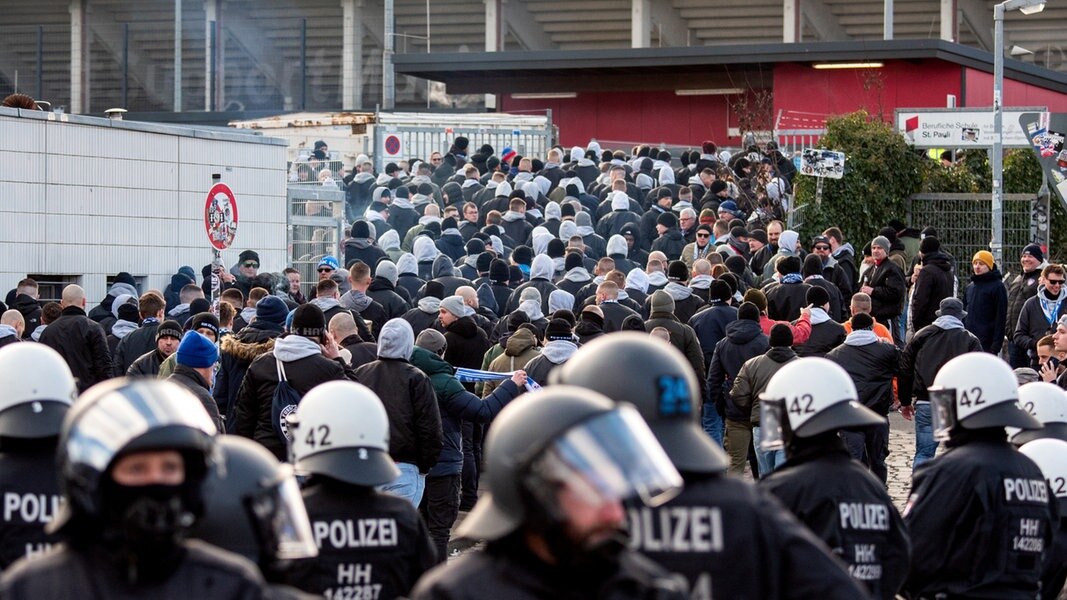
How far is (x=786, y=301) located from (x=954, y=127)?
7916 mm

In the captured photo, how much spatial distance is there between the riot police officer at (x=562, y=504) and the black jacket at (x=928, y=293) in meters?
13.3

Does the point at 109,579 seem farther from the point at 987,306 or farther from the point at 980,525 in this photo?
the point at 987,306

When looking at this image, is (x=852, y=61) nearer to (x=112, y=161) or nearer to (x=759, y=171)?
(x=759, y=171)

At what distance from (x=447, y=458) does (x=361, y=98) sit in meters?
38.1

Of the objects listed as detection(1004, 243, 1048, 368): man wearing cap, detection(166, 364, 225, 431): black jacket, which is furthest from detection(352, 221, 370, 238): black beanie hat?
detection(166, 364, 225, 431): black jacket

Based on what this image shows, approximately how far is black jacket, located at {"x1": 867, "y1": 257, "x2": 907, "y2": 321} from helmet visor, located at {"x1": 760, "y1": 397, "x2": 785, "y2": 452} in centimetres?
1104

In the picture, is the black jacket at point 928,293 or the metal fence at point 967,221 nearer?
the black jacket at point 928,293

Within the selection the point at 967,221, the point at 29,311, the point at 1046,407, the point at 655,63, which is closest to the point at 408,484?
the point at 1046,407

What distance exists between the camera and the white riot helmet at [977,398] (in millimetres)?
6176

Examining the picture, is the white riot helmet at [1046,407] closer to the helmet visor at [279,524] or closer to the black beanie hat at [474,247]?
the helmet visor at [279,524]

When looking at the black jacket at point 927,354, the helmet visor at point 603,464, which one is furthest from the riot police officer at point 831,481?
the black jacket at point 927,354

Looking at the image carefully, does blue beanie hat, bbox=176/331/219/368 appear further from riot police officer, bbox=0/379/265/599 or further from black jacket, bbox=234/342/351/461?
riot police officer, bbox=0/379/265/599

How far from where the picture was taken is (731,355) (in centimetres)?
1255

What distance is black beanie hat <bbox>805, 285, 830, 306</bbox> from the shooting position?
12961mm
